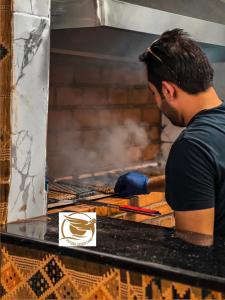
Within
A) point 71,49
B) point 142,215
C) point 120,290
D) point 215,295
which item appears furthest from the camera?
point 71,49

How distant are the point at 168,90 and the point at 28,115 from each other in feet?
1.44

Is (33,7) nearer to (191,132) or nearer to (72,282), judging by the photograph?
(191,132)

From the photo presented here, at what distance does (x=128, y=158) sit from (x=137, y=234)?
5.06ft

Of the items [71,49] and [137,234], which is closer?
[137,234]

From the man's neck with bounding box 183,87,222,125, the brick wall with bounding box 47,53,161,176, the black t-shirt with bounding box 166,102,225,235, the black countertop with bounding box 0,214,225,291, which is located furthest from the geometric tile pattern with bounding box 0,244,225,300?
the brick wall with bounding box 47,53,161,176

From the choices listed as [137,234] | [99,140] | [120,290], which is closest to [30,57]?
[137,234]

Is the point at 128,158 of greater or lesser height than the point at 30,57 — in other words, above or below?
below

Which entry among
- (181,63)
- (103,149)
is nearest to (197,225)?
(181,63)

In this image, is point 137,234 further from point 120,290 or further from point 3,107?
point 3,107

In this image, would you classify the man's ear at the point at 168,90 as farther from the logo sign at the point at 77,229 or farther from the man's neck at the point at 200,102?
the logo sign at the point at 77,229

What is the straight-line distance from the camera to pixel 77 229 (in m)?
1.30

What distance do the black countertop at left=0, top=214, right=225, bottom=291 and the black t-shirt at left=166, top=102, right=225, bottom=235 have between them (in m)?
0.11

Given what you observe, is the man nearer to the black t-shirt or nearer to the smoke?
the black t-shirt

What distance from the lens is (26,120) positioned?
4.58ft
